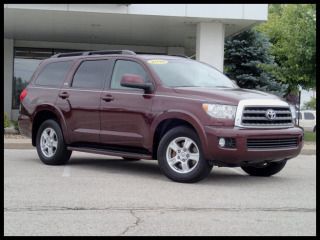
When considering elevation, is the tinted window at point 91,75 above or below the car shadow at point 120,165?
above

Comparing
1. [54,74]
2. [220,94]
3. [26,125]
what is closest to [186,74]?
[220,94]

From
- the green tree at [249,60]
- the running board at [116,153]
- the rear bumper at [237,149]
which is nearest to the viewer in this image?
the rear bumper at [237,149]

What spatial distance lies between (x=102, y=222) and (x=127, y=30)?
1492 cm

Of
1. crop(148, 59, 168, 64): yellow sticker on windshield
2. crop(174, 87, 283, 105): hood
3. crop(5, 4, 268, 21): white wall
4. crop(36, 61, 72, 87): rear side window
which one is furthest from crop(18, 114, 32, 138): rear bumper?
crop(5, 4, 268, 21): white wall

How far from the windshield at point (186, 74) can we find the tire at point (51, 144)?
7.44 feet

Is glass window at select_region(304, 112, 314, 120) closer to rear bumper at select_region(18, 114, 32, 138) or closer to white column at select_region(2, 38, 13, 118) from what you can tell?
white column at select_region(2, 38, 13, 118)

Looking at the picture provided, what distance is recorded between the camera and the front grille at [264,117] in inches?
310

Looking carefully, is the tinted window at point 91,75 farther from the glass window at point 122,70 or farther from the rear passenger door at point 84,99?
the glass window at point 122,70

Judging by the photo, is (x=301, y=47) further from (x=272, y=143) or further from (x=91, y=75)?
A: (x=272, y=143)

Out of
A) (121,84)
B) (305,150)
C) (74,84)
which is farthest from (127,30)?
(121,84)

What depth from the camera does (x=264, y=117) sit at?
8.02 m

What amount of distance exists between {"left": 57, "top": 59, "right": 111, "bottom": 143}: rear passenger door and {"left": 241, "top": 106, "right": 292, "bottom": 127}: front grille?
2.60 meters

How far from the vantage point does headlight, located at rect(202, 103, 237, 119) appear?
781cm

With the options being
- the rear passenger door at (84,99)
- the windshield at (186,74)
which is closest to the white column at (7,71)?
the rear passenger door at (84,99)
